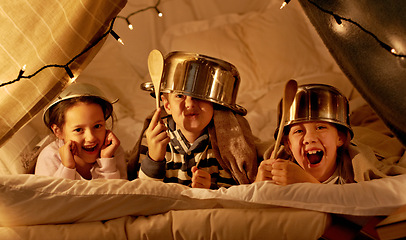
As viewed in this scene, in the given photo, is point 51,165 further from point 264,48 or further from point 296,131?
point 264,48

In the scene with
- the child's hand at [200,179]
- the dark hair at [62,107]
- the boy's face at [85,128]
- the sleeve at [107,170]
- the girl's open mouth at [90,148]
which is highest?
the dark hair at [62,107]

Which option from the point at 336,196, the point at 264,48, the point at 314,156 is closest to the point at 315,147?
the point at 314,156

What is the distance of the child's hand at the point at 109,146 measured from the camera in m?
1.50

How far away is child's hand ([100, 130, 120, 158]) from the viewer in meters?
1.50

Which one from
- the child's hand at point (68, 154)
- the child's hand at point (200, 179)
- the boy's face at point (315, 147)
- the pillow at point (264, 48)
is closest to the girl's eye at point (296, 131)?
the boy's face at point (315, 147)

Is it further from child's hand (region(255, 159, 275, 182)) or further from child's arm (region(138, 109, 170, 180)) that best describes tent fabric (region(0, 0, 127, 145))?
child's hand (region(255, 159, 275, 182))

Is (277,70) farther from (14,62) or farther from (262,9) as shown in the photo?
(14,62)

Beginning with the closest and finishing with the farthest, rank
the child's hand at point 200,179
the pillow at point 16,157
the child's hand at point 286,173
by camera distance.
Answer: the child's hand at point 286,173
the child's hand at point 200,179
the pillow at point 16,157

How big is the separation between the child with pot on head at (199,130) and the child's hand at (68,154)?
0.19 metres

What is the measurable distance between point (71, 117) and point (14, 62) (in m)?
0.37

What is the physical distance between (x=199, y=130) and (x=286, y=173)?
382mm

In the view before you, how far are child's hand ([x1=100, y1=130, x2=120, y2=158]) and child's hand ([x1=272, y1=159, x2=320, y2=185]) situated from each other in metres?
0.51

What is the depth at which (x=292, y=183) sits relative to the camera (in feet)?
3.87

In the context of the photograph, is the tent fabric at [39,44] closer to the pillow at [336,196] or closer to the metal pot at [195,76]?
the metal pot at [195,76]
